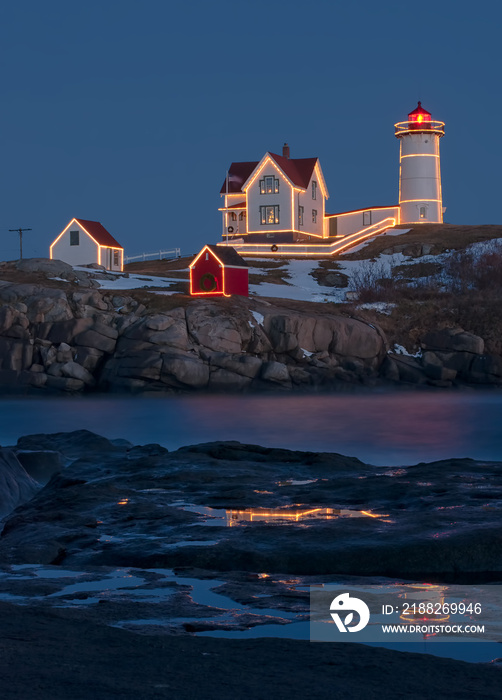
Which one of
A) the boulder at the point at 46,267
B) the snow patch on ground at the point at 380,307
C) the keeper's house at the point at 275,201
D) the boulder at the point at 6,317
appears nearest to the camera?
the boulder at the point at 6,317

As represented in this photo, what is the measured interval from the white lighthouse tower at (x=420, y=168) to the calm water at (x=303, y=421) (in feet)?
120

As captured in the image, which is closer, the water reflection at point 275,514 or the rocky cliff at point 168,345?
the water reflection at point 275,514

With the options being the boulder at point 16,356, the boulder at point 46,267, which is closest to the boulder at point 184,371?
the boulder at point 16,356

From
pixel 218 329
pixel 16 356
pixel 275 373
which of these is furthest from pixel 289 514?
pixel 16 356

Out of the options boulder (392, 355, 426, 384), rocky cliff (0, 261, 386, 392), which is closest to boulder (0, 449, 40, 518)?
rocky cliff (0, 261, 386, 392)

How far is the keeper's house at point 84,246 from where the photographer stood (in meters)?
63.9

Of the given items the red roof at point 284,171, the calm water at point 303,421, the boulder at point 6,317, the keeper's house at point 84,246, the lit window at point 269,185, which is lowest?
the calm water at point 303,421

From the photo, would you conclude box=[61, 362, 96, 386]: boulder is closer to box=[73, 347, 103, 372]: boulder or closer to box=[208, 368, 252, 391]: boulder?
box=[73, 347, 103, 372]: boulder

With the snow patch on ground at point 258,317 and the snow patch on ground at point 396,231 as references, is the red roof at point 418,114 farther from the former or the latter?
the snow patch on ground at point 258,317

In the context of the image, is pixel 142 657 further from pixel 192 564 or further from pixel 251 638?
pixel 192 564

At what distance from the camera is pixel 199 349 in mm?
38656

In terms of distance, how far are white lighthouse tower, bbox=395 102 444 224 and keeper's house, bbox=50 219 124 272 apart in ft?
85.1

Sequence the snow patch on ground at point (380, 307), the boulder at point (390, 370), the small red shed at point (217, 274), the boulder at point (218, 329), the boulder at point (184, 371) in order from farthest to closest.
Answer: the snow patch on ground at point (380, 307)
the small red shed at point (217, 274)
the boulder at point (390, 370)
the boulder at point (218, 329)
the boulder at point (184, 371)

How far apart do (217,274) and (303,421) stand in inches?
825
